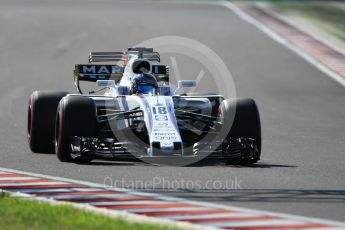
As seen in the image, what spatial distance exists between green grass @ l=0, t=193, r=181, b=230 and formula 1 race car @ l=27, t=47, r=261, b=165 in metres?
3.62

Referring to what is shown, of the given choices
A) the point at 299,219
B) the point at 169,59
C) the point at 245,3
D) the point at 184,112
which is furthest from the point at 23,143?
the point at 245,3

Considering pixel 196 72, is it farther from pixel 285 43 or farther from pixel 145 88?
pixel 145 88

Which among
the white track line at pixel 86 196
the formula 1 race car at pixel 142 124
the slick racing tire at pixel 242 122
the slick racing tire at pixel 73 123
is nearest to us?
the white track line at pixel 86 196

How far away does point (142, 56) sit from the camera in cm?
1720

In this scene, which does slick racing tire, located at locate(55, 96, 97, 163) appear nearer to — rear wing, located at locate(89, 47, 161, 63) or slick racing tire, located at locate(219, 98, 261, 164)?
slick racing tire, located at locate(219, 98, 261, 164)

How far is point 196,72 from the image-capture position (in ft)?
95.2

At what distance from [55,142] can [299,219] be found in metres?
5.85

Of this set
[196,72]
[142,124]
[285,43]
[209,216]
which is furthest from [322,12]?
[209,216]

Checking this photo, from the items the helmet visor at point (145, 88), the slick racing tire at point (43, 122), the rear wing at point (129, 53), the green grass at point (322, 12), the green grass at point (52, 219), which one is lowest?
the green grass at point (52, 219)

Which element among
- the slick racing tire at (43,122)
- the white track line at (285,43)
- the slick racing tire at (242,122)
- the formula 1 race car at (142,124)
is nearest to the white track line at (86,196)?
the formula 1 race car at (142,124)

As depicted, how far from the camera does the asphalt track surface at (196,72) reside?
12055 mm

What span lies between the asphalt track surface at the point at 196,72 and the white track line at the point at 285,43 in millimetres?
279

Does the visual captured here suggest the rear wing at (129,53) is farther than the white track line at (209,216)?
Yes

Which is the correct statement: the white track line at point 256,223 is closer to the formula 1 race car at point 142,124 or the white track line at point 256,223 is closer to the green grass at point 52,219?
the green grass at point 52,219
